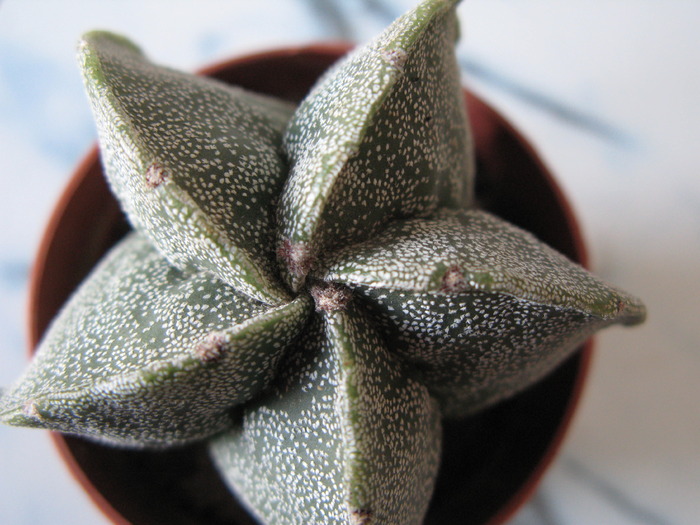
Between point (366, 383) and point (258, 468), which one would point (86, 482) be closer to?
point (258, 468)

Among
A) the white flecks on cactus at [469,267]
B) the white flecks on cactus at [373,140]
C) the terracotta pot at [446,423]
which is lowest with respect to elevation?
the terracotta pot at [446,423]

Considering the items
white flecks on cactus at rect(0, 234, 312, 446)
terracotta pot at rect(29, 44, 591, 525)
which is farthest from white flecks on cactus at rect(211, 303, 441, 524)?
terracotta pot at rect(29, 44, 591, 525)

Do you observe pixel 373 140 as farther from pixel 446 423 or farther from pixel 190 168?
pixel 446 423

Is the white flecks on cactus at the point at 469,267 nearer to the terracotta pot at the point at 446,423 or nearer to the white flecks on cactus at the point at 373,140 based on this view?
the white flecks on cactus at the point at 373,140

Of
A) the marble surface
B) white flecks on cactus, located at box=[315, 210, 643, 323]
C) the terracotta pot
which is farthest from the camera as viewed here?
the marble surface

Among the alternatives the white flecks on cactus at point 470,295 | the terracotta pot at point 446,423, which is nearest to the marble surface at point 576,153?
the terracotta pot at point 446,423

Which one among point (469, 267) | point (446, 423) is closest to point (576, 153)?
point (446, 423)

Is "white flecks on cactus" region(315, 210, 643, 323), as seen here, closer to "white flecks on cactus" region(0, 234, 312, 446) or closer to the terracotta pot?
"white flecks on cactus" region(0, 234, 312, 446)

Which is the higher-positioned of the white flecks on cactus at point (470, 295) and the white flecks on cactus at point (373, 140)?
the white flecks on cactus at point (373, 140)
